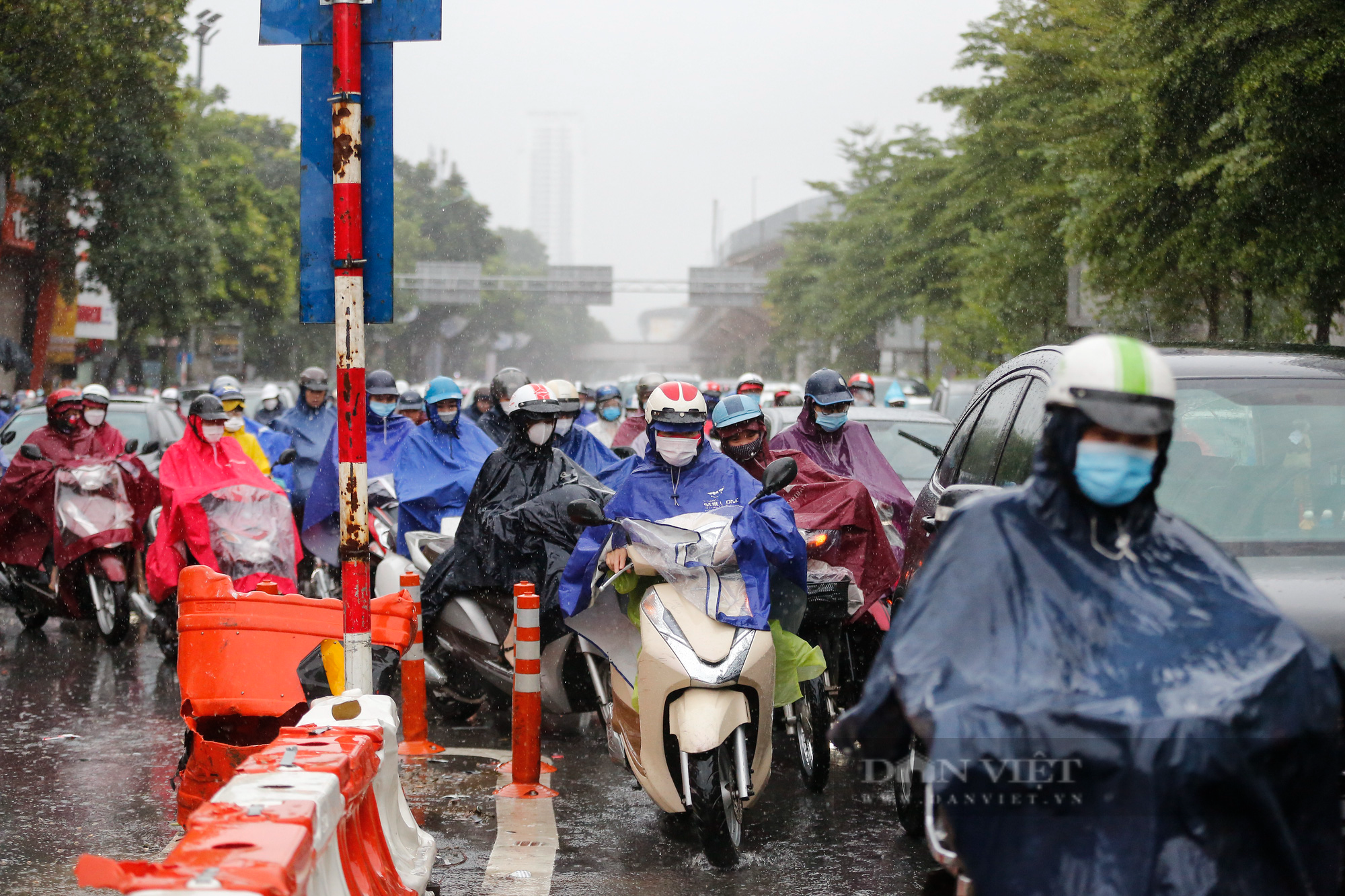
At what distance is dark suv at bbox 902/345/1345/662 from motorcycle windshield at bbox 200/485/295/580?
4.65 metres

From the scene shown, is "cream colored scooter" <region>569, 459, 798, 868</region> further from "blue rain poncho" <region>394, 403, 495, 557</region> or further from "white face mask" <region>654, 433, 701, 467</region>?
"blue rain poncho" <region>394, 403, 495, 557</region>

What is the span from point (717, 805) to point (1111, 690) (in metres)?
2.73

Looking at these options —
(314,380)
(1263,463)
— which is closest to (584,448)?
(314,380)

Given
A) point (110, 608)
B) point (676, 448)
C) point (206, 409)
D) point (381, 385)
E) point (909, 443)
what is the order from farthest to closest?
Answer: point (909, 443) < point (381, 385) < point (110, 608) < point (206, 409) < point (676, 448)

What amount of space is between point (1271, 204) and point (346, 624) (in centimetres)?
779

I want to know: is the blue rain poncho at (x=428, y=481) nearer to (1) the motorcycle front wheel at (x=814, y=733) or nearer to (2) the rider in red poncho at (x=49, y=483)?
(2) the rider in red poncho at (x=49, y=483)

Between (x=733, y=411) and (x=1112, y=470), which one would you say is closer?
(x=1112, y=470)

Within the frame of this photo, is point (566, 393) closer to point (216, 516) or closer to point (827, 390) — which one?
point (827, 390)

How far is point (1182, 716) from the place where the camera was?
2553 mm

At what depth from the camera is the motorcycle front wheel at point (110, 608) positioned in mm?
10469

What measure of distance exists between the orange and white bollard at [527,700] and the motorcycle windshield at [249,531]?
8.10 feet

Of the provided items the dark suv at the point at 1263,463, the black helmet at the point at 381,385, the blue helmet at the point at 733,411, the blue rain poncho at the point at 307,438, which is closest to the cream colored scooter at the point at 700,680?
the dark suv at the point at 1263,463

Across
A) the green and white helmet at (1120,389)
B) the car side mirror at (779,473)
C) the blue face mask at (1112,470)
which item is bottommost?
the car side mirror at (779,473)

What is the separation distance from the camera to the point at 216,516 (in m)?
8.41
